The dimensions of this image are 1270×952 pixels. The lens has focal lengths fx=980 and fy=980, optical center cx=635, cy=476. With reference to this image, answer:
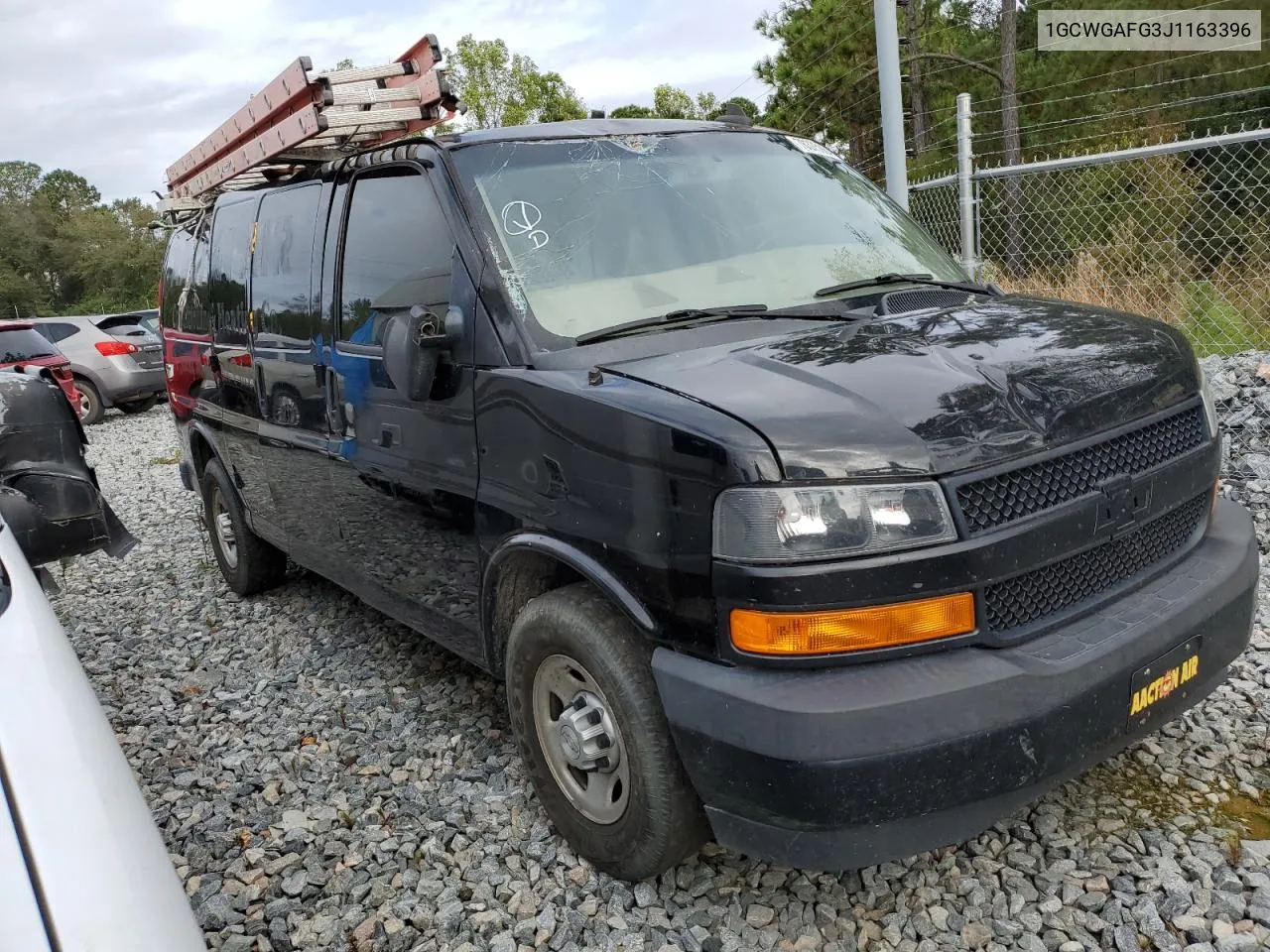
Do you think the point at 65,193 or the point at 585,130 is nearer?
the point at 585,130

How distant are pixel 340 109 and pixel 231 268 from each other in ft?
4.37

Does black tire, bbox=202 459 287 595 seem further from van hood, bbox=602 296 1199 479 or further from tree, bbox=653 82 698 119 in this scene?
tree, bbox=653 82 698 119

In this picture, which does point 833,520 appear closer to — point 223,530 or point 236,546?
point 236,546

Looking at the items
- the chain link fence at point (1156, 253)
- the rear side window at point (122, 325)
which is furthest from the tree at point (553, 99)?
the chain link fence at point (1156, 253)

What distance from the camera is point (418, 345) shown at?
9.41 ft

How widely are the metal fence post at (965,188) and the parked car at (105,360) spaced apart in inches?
515

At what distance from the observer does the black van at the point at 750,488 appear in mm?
2076

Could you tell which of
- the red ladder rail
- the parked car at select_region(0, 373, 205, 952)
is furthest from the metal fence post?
the parked car at select_region(0, 373, 205, 952)

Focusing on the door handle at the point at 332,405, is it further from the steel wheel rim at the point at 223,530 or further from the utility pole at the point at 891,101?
the utility pole at the point at 891,101

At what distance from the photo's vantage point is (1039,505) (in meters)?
2.22

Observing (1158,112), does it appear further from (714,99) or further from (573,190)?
(714,99)

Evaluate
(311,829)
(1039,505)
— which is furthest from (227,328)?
(1039,505)

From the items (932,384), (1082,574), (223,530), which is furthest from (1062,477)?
(223,530)

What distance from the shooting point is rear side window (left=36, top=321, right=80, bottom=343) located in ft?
50.6
